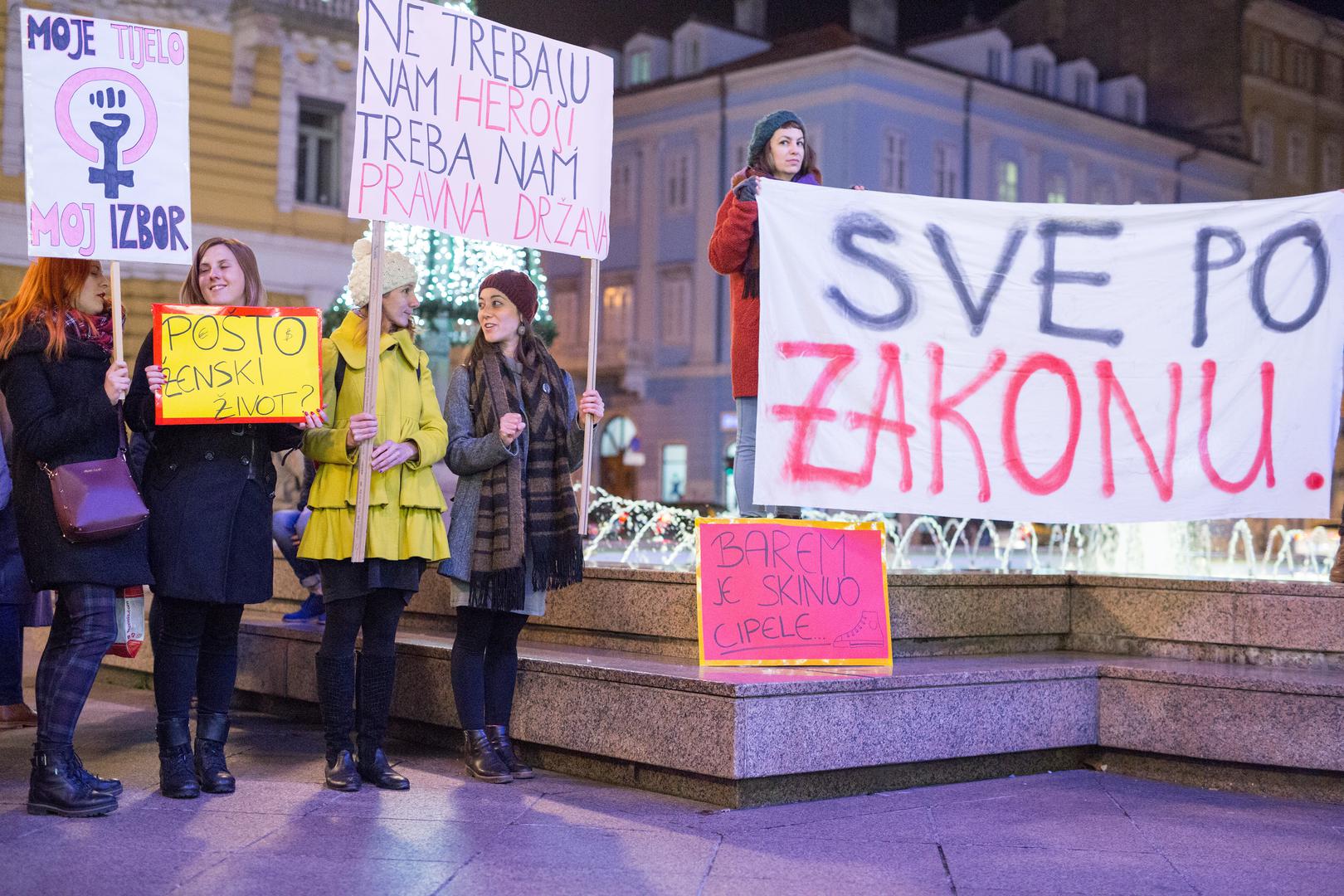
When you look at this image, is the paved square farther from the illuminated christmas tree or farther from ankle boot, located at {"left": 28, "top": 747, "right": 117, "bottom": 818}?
the illuminated christmas tree

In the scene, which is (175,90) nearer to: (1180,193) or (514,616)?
(514,616)

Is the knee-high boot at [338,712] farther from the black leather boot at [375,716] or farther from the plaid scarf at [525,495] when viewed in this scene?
the plaid scarf at [525,495]

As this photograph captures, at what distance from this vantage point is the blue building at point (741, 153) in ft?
118

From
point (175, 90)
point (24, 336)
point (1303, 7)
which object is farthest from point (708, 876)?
point (1303, 7)

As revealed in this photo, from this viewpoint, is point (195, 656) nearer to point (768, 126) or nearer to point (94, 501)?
point (94, 501)

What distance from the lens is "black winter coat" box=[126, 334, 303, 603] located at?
5355 millimetres

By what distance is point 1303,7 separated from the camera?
44656mm

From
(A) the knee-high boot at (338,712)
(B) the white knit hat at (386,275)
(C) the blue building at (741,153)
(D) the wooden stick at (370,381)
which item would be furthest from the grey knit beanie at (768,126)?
(C) the blue building at (741,153)

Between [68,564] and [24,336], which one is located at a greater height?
[24,336]

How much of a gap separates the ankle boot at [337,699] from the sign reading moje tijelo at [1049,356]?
71.4 inches

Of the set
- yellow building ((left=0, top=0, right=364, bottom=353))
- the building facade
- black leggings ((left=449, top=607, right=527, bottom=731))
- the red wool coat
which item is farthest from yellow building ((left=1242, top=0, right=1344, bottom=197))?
black leggings ((left=449, top=607, right=527, bottom=731))

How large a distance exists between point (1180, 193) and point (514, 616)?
40.5 meters

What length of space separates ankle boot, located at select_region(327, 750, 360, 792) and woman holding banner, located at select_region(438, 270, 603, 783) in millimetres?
459

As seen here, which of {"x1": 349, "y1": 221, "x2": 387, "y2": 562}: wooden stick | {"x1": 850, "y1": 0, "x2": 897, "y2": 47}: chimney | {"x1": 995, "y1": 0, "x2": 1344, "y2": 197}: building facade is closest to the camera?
{"x1": 349, "y1": 221, "x2": 387, "y2": 562}: wooden stick
